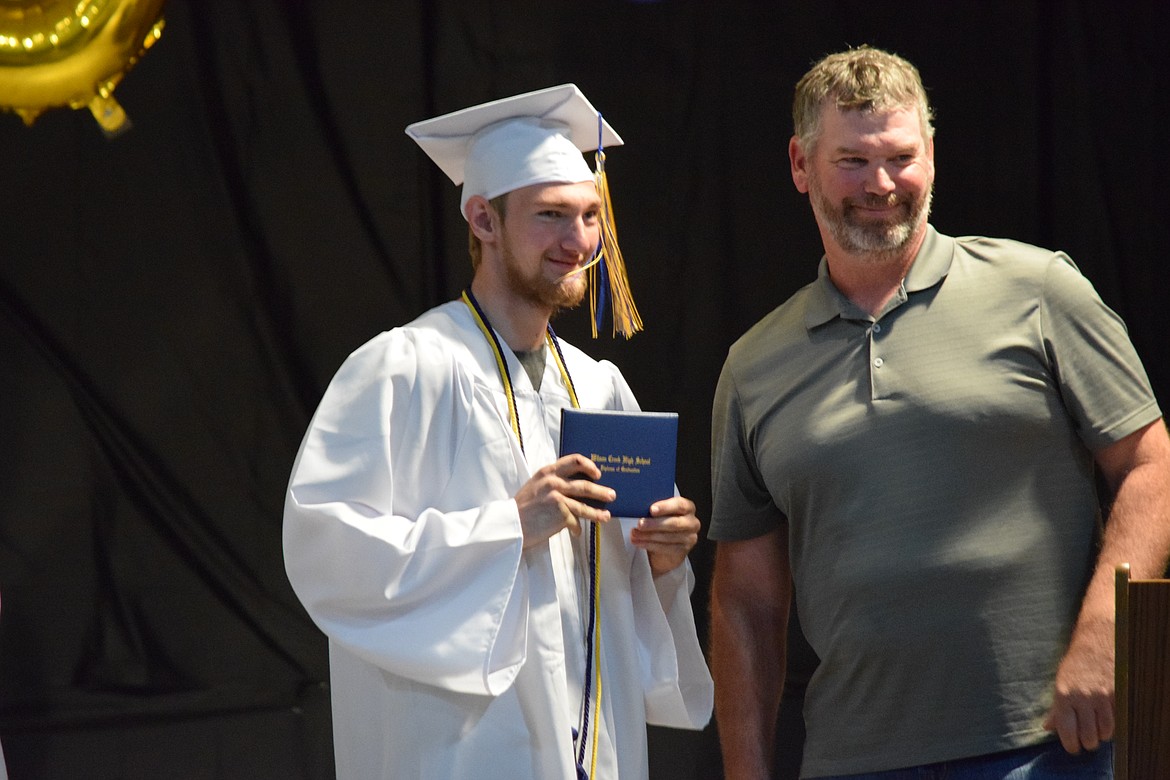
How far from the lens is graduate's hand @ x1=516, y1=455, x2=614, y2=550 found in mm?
2588

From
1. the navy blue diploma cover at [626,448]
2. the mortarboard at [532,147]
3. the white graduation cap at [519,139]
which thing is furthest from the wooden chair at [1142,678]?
the white graduation cap at [519,139]

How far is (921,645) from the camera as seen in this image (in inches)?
101

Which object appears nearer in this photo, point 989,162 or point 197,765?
point 197,765

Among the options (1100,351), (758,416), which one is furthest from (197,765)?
(1100,351)

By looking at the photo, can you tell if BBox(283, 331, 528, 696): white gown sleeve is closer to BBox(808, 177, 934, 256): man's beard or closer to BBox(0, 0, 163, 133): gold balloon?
BBox(808, 177, 934, 256): man's beard

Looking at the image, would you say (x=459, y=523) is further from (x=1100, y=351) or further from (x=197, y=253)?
(x=197, y=253)

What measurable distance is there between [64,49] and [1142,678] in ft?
9.05

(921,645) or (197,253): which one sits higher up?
(197,253)

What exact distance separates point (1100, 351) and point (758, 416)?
649mm

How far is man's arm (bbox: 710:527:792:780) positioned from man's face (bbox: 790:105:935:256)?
2.11ft

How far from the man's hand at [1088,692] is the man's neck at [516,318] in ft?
3.84

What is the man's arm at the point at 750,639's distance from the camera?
2.87 metres

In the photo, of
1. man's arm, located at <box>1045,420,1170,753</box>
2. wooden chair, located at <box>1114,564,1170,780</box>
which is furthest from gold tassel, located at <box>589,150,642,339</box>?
wooden chair, located at <box>1114,564,1170,780</box>

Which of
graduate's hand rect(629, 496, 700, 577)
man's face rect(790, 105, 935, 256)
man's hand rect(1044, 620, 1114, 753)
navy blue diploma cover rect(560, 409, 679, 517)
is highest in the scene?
man's face rect(790, 105, 935, 256)
